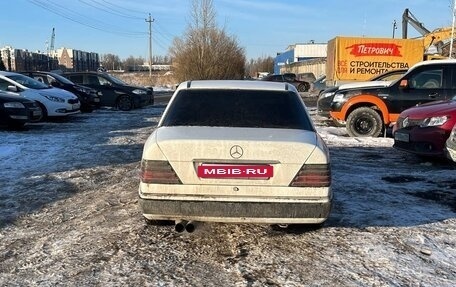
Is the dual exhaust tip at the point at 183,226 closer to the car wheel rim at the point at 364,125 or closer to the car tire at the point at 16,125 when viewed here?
the car wheel rim at the point at 364,125

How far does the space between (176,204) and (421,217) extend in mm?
2787

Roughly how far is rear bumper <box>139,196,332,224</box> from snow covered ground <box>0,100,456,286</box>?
1.09 feet

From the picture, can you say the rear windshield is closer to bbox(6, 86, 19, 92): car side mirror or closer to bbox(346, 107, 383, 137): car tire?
bbox(346, 107, 383, 137): car tire

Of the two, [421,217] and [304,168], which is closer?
[304,168]

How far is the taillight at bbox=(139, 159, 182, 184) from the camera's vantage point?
4.21 metres

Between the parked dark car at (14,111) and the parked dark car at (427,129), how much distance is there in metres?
9.05

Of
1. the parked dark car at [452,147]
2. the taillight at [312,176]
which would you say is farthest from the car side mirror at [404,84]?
the taillight at [312,176]

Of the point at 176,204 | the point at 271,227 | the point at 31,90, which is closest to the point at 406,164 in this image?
the point at 271,227

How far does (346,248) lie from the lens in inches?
175

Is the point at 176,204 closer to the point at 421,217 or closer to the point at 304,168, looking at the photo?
the point at 304,168

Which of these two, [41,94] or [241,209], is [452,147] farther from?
[41,94]

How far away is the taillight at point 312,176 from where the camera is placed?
13.7ft

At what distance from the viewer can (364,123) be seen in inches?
486

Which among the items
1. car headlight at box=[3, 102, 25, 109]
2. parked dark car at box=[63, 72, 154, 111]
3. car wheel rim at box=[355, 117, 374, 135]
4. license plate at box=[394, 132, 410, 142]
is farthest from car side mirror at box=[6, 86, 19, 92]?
license plate at box=[394, 132, 410, 142]
